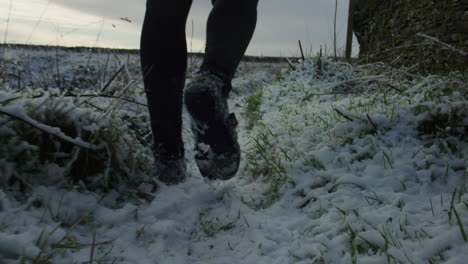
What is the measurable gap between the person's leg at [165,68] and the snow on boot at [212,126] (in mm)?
95

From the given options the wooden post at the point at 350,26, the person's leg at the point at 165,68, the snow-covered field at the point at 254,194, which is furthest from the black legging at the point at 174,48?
the wooden post at the point at 350,26

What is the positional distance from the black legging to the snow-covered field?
210 mm

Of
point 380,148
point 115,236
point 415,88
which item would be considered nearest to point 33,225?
point 115,236

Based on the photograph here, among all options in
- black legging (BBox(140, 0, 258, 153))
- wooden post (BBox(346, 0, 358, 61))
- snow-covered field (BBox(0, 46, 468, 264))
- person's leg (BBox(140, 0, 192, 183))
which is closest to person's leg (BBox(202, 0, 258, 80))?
black legging (BBox(140, 0, 258, 153))

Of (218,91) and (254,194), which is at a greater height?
(218,91)

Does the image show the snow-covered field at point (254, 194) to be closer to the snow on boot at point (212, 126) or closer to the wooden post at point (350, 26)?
the snow on boot at point (212, 126)

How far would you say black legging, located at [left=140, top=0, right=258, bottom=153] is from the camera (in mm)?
1400

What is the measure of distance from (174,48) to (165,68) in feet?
0.28

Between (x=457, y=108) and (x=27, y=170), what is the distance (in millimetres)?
1651

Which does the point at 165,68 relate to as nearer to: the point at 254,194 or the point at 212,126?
the point at 212,126

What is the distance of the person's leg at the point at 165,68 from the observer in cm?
140

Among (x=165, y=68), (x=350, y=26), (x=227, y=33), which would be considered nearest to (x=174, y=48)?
(x=165, y=68)

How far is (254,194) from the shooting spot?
160 cm

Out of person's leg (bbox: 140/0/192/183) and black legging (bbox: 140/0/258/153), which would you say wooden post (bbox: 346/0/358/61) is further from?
person's leg (bbox: 140/0/192/183)
